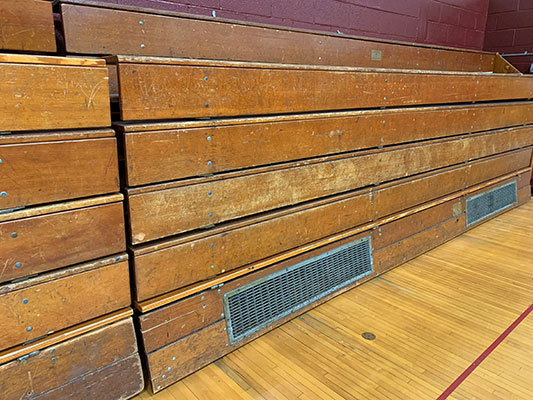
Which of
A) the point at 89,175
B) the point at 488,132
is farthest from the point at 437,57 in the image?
the point at 89,175

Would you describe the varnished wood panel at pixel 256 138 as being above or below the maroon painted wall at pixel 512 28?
below

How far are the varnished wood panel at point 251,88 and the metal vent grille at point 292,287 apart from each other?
851 millimetres

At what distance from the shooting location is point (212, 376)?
192 cm

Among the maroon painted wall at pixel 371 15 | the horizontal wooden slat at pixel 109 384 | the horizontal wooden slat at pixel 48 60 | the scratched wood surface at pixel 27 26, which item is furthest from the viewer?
the maroon painted wall at pixel 371 15

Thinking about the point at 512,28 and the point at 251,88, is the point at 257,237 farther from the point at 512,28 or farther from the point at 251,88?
the point at 512,28

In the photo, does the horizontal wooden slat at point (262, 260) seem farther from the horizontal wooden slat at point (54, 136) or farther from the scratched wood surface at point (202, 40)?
the scratched wood surface at point (202, 40)

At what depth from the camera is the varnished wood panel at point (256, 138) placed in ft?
5.49

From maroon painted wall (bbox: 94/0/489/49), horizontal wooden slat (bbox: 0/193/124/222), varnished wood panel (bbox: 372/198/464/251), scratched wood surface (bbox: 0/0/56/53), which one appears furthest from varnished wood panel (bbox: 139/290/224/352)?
maroon painted wall (bbox: 94/0/489/49)

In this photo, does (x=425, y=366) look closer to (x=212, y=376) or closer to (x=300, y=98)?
(x=212, y=376)

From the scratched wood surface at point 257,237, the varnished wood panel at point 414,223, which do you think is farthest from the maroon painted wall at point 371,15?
the varnished wood panel at point 414,223

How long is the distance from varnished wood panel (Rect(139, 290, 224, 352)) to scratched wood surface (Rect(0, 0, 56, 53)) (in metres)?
1.09

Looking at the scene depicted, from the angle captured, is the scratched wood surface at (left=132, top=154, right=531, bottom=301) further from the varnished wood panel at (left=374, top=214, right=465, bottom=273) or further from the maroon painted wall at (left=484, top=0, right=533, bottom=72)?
the maroon painted wall at (left=484, top=0, right=533, bottom=72)

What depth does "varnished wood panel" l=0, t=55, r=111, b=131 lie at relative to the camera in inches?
52.7

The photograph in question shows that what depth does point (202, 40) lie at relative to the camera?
2096 millimetres
